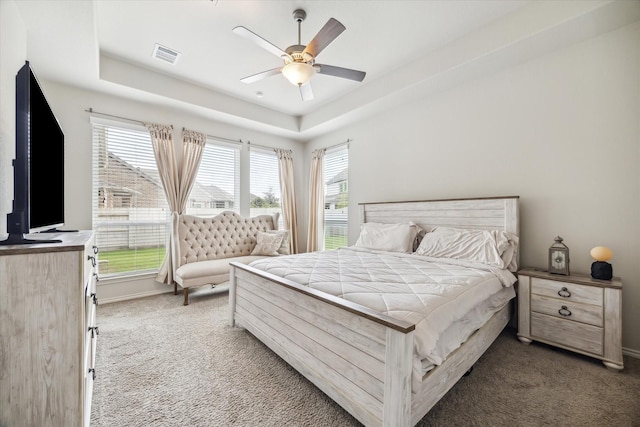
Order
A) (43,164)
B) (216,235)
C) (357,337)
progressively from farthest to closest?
(216,235) → (43,164) → (357,337)

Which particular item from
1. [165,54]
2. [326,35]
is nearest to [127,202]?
[165,54]

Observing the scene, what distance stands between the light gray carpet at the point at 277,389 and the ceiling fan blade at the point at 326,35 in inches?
99.0

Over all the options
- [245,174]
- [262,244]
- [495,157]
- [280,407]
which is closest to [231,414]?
[280,407]

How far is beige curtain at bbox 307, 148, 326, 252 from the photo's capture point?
5.01m

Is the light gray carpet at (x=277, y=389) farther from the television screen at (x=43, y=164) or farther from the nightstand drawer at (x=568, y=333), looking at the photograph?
the television screen at (x=43, y=164)

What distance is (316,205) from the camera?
16.6 ft

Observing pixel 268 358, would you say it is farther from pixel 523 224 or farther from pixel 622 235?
pixel 622 235

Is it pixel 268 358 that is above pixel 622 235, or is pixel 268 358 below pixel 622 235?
below

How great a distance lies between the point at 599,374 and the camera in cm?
189

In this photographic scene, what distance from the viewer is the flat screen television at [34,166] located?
47.2 inches

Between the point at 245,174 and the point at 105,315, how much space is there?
2.80m

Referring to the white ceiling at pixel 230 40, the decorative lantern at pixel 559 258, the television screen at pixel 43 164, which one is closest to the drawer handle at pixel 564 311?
the decorative lantern at pixel 559 258

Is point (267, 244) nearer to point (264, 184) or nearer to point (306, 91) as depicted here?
point (264, 184)

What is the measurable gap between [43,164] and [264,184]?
349cm
